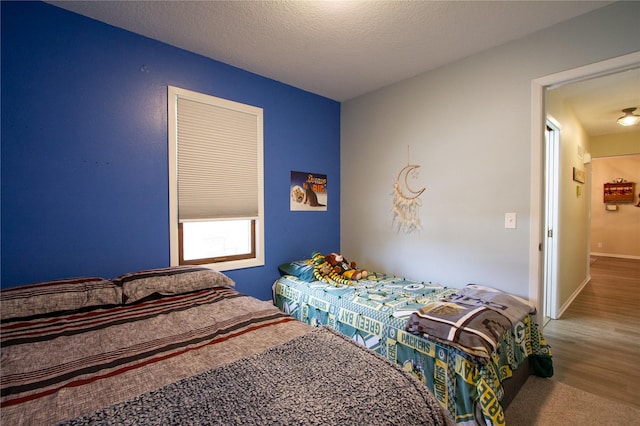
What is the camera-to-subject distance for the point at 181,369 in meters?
1.03

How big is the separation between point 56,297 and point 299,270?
70.4 inches

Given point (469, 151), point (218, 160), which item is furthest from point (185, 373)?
point (469, 151)

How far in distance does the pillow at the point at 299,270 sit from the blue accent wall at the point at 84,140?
0.57 meters

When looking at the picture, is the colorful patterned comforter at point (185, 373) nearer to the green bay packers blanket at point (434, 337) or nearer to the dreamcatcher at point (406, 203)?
the green bay packers blanket at point (434, 337)

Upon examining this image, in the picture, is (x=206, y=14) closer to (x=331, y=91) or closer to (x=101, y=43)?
(x=101, y=43)

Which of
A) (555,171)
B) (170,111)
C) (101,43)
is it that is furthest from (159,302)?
(555,171)

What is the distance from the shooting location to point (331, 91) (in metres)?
3.24

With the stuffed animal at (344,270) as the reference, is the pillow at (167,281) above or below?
above

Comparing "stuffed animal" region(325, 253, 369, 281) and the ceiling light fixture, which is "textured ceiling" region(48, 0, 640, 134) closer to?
"stuffed animal" region(325, 253, 369, 281)

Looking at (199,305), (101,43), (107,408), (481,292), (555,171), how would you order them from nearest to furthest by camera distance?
(107,408)
(199,305)
(101,43)
(481,292)
(555,171)

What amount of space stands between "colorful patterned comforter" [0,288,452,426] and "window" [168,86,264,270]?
107cm

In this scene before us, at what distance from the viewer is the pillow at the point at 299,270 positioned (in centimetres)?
275

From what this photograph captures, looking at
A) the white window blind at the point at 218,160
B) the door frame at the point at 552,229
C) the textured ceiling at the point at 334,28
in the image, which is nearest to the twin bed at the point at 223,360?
the white window blind at the point at 218,160

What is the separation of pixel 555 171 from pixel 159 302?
4.08 metres
